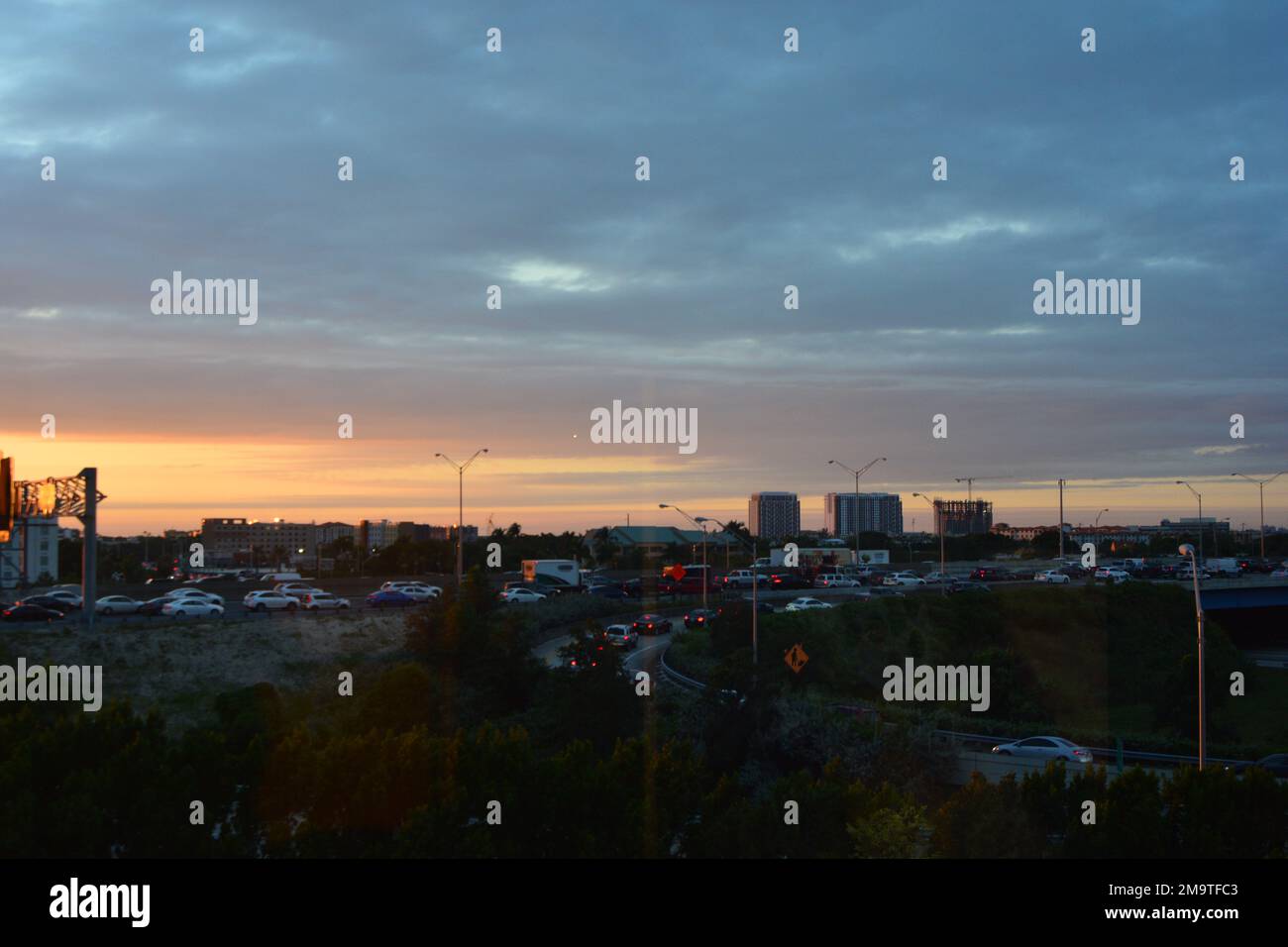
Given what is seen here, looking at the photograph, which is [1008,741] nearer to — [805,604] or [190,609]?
[805,604]

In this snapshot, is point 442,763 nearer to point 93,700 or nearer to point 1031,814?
point 1031,814

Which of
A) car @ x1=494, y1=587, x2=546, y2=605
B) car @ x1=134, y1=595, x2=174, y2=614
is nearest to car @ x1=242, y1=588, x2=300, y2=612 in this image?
car @ x1=134, y1=595, x2=174, y2=614

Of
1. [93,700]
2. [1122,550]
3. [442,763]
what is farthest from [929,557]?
[442,763]

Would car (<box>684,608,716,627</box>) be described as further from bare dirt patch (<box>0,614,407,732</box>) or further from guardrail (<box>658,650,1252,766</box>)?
guardrail (<box>658,650,1252,766</box>)

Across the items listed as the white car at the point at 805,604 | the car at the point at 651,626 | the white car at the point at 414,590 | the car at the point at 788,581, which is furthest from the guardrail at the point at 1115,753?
the car at the point at 788,581

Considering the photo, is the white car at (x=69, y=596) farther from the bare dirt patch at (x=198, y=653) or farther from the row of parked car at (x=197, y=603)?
the bare dirt patch at (x=198, y=653)
